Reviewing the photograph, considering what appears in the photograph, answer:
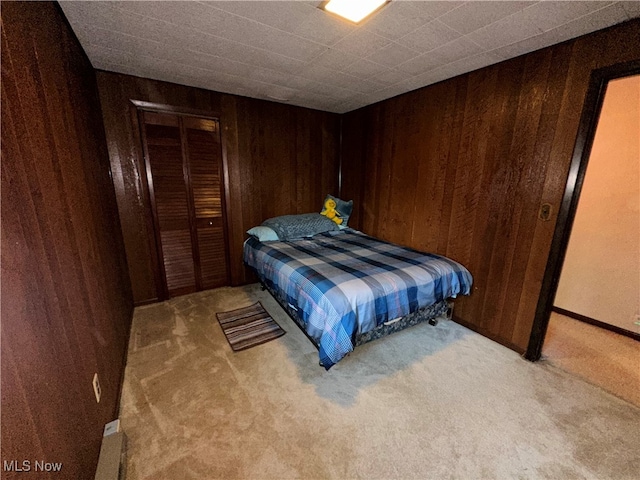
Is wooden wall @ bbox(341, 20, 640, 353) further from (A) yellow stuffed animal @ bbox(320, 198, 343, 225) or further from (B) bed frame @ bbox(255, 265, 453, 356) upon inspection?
(A) yellow stuffed animal @ bbox(320, 198, 343, 225)

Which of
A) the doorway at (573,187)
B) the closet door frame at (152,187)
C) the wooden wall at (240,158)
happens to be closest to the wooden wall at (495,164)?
the doorway at (573,187)

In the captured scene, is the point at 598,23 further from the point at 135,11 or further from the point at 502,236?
the point at 135,11

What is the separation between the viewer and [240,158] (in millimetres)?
3154

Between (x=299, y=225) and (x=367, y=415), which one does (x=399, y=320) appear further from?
(x=299, y=225)

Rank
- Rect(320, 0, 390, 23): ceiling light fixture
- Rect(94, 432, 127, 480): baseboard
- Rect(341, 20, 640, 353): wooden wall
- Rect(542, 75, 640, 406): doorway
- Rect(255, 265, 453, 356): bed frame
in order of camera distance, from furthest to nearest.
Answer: Rect(542, 75, 640, 406): doorway → Rect(255, 265, 453, 356): bed frame → Rect(341, 20, 640, 353): wooden wall → Rect(320, 0, 390, 23): ceiling light fixture → Rect(94, 432, 127, 480): baseboard

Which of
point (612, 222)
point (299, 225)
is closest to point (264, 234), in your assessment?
point (299, 225)

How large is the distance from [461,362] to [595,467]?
0.82 m

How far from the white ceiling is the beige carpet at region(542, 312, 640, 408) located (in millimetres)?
2368

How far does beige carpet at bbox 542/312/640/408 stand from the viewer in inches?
73.3

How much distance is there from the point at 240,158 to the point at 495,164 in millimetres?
2679

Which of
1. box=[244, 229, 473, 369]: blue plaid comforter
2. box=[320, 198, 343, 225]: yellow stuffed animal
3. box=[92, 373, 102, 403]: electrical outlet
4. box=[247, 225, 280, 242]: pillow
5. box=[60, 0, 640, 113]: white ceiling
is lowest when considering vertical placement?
box=[92, 373, 102, 403]: electrical outlet

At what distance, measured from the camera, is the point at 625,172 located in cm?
233

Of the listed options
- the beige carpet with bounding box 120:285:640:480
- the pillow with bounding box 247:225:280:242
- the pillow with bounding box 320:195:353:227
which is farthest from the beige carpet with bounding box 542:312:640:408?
the pillow with bounding box 247:225:280:242

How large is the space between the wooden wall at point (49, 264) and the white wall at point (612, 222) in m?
4.02
